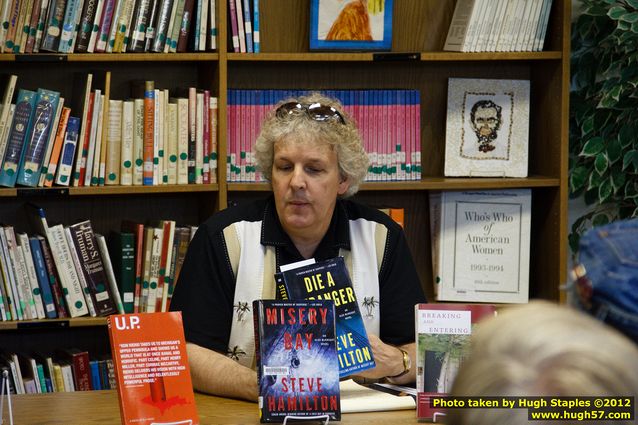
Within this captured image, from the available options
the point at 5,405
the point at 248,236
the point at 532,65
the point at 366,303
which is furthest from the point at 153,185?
the point at 532,65

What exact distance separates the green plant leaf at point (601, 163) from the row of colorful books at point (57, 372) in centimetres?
193

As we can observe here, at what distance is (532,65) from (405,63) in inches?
20.1

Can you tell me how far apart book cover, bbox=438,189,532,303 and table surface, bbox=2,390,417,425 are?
158 cm

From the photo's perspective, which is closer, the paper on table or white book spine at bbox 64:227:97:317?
the paper on table

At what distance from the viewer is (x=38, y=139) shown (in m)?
3.08

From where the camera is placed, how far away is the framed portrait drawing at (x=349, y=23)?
11.0ft

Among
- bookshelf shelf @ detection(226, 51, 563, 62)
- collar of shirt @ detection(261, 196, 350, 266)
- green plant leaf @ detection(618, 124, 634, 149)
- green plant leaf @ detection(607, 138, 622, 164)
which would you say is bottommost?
collar of shirt @ detection(261, 196, 350, 266)

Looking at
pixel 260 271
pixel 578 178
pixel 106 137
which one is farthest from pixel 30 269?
pixel 578 178

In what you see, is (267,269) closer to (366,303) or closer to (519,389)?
(366,303)

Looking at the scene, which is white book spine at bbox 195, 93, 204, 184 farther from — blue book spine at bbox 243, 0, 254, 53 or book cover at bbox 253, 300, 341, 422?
book cover at bbox 253, 300, 341, 422

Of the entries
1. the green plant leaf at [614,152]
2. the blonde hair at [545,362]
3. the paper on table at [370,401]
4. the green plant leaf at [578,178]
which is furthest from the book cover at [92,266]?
the blonde hair at [545,362]

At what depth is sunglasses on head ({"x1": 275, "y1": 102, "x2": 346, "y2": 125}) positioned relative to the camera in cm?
251

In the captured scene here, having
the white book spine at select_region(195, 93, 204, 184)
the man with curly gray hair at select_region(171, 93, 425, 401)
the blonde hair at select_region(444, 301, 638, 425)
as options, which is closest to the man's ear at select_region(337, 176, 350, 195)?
the man with curly gray hair at select_region(171, 93, 425, 401)

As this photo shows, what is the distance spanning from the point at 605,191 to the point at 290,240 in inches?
61.0
